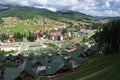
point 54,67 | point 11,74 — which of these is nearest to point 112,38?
point 54,67

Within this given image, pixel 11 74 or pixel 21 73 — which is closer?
pixel 11 74

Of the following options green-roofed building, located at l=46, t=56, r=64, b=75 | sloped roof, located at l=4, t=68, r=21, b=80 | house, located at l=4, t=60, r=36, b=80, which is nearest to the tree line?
green-roofed building, located at l=46, t=56, r=64, b=75

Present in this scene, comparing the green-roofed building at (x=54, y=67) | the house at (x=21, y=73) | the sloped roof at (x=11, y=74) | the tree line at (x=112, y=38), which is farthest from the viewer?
the tree line at (x=112, y=38)

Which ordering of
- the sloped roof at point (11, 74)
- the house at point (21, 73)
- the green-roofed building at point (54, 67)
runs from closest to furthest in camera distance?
the sloped roof at point (11, 74)
the house at point (21, 73)
the green-roofed building at point (54, 67)

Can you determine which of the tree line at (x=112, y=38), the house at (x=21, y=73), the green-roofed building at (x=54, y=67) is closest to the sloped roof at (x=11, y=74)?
the house at (x=21, y=73)

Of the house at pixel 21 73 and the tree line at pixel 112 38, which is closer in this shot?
the house at pixel 21 73

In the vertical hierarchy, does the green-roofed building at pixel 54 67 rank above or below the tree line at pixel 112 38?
below

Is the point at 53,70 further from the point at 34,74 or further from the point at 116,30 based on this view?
the point at 116,30

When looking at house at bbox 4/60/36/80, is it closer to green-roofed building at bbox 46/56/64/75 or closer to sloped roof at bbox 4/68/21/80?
sloped roof at bbox 4/68/21/80

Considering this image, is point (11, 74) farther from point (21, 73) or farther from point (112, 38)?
point (112, 38)

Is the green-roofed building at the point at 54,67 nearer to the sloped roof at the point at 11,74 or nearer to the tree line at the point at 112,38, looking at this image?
the sloped roof at the point at 11,74

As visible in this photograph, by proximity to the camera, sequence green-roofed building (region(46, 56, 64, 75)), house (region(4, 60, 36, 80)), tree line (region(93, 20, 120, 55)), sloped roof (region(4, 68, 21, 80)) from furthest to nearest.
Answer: tree line (region(93, 20, 120, 55)) < green-roofed building (region(46, 56, 64, 75)) < house (region(4, 60, 36, 80)) < sloped roof (region(4, 68, 21, 80))

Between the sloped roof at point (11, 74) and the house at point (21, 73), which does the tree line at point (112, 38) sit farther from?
the sloped roof at point (11, 74)
